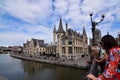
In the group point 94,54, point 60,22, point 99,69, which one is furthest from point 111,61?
point 60,22

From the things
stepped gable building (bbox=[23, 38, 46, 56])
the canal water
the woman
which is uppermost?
stepped gable building (bbox=[23, 38, 46, 56])

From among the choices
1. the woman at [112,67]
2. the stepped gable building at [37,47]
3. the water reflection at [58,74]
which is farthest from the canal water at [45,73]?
the stepped gable building at [37,47]

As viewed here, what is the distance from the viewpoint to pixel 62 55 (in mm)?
46219

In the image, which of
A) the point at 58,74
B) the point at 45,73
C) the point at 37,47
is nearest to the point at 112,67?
the point at 58,74

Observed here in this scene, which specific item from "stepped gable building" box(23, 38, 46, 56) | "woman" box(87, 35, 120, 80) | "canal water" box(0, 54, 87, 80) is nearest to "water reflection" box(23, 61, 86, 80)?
"canal water" box(0, 54, 87, 80)

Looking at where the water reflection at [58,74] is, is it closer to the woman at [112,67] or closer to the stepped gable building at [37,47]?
the woman at [112,67]

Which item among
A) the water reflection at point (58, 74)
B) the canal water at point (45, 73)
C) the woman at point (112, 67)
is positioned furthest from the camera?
the canal water at point (45, 73)

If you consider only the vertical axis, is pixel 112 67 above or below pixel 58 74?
above

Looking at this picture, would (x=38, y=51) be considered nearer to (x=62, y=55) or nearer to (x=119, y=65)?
(x=62, y=55)

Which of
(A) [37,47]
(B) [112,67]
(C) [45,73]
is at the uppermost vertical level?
(A) [37,47]

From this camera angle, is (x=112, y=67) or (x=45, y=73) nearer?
(x=112, y=67)

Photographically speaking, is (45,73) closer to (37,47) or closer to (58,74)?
(58,74)

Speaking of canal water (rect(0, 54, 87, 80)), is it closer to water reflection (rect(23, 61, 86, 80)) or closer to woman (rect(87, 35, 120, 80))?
water reflection (rect(23, 61, 86, 80))

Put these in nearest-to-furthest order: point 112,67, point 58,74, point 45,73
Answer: point 112,67, point 58,74, point 45,73
